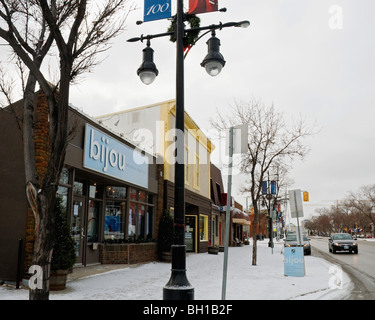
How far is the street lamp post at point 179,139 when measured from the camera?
554 centimetres

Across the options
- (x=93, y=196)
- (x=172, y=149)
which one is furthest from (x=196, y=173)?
(x=93, y=196)

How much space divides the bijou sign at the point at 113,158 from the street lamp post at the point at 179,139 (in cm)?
480

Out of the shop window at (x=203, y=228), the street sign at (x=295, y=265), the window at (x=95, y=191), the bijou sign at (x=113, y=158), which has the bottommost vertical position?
the street sign at (x=295, y=265)

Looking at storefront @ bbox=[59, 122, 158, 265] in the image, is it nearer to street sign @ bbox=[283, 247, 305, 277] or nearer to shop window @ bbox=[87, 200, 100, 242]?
shop window @ bbox=[87, 200, 100, 242]

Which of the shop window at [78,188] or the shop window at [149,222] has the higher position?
the shop window at [78,188]

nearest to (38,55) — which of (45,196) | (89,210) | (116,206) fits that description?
(45,196)

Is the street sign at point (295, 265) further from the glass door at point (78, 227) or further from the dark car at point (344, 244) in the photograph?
the dark car at point (344, 244)

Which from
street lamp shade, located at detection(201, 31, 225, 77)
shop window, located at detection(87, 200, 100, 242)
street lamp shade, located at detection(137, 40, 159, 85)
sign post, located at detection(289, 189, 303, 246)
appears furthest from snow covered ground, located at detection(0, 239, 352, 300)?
street lamp shade, located at detection(201, 31, 225, 77)

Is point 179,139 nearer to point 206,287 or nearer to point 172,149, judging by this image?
point 206,287

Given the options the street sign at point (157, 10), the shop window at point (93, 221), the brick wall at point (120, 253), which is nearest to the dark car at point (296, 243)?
the brick wall at point (120, 253)

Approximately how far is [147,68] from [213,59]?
133 centimetres

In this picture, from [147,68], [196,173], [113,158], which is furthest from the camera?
[196,173]

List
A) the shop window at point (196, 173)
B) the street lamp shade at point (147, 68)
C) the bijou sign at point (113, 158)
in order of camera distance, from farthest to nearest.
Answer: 1. the shop window at point (196, 173)
2. the bijou sign at point (113, 158)
3. the street lamp shade at point (147, 68)

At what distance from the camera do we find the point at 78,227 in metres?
12.4
